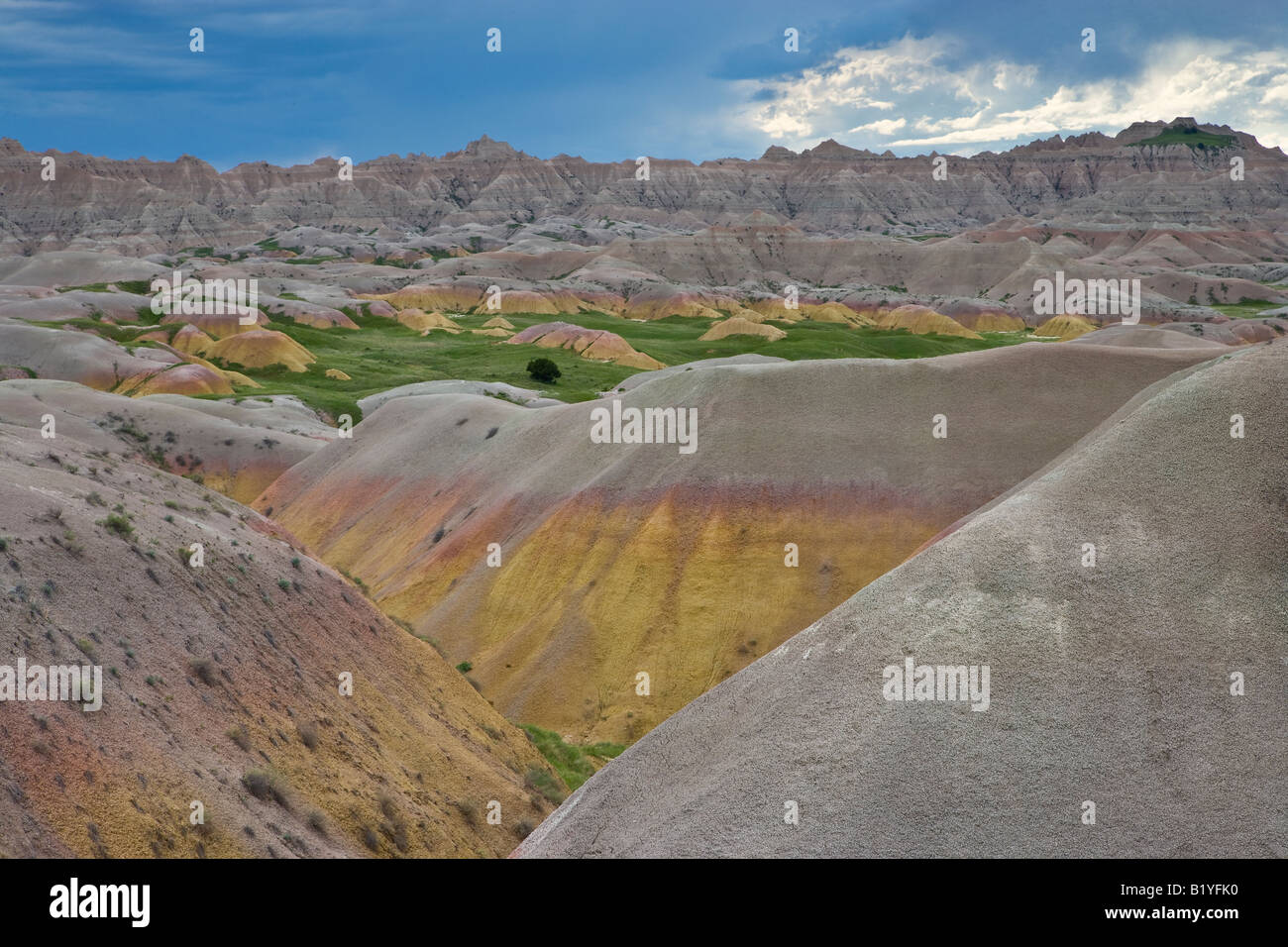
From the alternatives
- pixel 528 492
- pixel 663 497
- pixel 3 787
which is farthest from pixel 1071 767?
pixel 528 492

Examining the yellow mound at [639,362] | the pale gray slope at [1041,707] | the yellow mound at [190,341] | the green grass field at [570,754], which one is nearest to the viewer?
the pale gray slope at [1041,707]

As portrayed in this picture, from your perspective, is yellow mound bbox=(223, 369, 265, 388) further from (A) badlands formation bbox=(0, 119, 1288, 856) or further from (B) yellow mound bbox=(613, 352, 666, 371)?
(B) yellow mound bbox=(613, 352, 666, 371)

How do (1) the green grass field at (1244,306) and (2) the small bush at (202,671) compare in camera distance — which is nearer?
(2) the small bush at (202,671)

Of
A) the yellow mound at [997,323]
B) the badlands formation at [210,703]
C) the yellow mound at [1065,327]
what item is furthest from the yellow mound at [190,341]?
the yellow mound at [1065,327]

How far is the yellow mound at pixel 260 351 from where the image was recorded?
90812mm

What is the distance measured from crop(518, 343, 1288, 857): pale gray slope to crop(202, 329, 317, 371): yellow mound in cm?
8242

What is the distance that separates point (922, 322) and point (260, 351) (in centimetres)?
7828

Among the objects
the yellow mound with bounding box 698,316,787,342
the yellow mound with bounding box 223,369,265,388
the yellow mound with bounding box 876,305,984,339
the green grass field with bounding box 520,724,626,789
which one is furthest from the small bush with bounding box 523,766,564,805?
the yellow mound with bounding box 876,305,984,339

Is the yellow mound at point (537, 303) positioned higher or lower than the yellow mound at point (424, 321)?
higher

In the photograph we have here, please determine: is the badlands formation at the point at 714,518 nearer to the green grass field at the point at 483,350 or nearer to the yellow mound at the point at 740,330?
the green grass field at the point at 483,350

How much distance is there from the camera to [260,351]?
300 feet

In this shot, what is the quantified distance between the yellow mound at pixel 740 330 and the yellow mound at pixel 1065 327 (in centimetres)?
3433

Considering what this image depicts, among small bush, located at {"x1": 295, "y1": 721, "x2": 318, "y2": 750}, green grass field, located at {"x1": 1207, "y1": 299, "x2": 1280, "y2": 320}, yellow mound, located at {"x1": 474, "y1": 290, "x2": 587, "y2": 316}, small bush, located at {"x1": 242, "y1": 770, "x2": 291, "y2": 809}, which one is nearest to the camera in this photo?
small bush, located at {"x1": 242, "y1": 770, "x2": 291, "y2": 809}

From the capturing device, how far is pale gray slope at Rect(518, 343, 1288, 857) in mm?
11898
